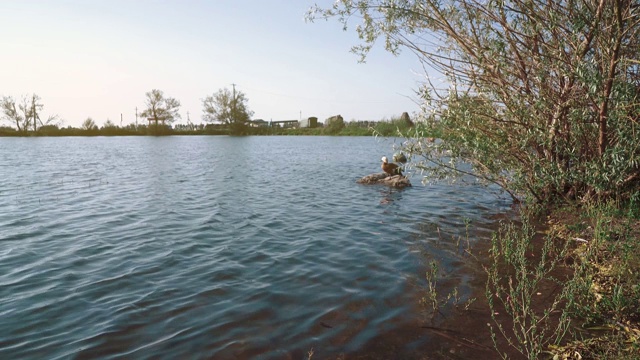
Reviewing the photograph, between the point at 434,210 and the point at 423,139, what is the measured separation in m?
4.34

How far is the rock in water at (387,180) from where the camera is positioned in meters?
19.7

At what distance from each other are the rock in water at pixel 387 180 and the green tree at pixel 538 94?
7.37 m

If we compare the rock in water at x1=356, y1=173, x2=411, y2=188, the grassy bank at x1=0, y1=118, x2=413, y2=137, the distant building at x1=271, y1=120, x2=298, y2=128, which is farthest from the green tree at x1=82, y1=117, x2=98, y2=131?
the rock in water at x1=356, y1=173, x2=411, y2=188

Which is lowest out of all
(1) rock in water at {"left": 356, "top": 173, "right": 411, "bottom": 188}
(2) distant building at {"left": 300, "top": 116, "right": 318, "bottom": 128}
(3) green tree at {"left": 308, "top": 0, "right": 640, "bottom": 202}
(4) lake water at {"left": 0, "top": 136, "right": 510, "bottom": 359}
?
(4) lake water at {"left": 0, "top": 136, "right": 510, "bottom": 359}

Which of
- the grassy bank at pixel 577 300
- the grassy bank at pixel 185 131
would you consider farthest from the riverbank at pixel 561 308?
the grassy bank at pixel 185 131

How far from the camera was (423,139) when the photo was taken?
11.0 metres

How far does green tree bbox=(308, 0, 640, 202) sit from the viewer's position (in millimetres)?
7457

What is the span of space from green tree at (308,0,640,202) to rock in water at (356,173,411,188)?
7374 millimetres

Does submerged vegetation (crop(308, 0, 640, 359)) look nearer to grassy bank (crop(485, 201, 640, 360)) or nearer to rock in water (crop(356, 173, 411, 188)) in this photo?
grassy bank (crop(485, 201, 640, 360))

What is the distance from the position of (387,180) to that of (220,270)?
521 inches

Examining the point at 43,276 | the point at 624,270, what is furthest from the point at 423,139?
the point at 43,276

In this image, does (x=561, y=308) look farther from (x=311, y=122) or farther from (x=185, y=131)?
(x=311, y=122)

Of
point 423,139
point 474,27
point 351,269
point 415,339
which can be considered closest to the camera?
point 415,339

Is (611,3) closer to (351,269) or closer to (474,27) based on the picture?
(474,27)
